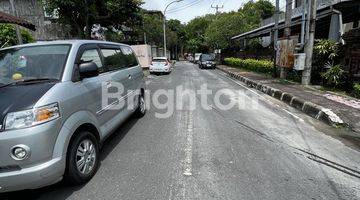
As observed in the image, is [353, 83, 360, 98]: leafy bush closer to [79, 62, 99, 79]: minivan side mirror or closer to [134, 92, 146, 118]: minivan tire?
[134, 92, 146, 118]: minivan tire

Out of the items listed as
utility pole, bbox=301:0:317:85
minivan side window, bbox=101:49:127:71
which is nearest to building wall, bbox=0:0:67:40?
minivan side window, bbox=101:49:127:71

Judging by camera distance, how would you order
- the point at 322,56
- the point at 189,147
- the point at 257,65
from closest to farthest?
the point at 189,147 < the point at 322,56 < the point at 257,65

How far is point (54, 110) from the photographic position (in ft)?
11.6

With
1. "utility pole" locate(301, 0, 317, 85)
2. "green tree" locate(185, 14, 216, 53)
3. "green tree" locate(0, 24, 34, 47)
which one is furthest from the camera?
"green tree" locate(185, 14, 216, 53)

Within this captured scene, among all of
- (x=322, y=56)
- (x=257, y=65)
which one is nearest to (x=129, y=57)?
(x=322, y=56)

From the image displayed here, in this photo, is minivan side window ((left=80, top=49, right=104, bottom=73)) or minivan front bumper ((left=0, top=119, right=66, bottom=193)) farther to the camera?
minivan side window ((left=80, top=49, right=104, bottom=73))

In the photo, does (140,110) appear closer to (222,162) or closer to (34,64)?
(222,162)

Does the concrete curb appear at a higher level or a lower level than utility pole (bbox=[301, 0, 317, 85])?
lower

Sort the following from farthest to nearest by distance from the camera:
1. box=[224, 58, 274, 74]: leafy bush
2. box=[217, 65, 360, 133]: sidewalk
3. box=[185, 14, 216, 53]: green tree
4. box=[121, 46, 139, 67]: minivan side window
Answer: box=[185, 14, 216, 53]: green tree < box=[224, 58, 274, 74]: leafy bush < box=[217, 65, 360, 133]: sidewalk < box=[121, 46, 139, 67]: minivan side window

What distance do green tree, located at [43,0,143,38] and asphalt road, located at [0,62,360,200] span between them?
14.5 meters

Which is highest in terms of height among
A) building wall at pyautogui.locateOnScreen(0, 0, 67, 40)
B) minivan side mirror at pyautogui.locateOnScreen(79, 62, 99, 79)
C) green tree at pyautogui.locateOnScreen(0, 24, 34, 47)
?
building wall at pyautogui.locateOnScreen(0, 0, 67, 40)

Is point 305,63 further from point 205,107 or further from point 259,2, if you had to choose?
point 259,2

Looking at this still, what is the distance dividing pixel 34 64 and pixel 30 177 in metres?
1.75

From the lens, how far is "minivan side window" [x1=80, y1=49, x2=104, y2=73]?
15.4 feet
